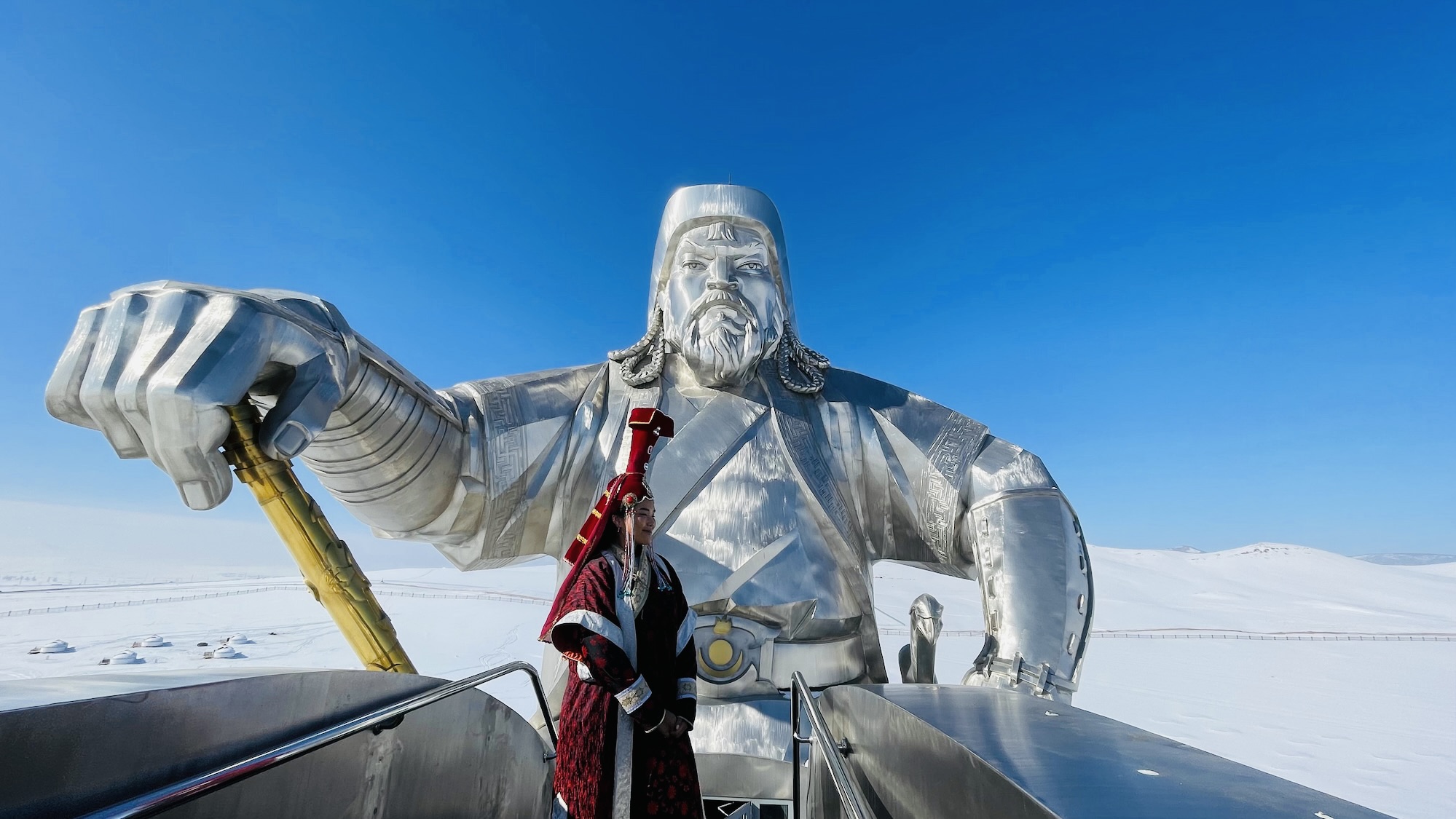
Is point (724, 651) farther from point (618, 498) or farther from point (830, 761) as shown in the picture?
point (830, 761)

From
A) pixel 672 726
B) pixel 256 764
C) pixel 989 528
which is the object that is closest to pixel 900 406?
pixel 989 528

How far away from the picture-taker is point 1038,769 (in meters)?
0.96

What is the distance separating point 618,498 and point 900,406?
2.07 metres

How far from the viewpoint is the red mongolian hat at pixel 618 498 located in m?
2.34

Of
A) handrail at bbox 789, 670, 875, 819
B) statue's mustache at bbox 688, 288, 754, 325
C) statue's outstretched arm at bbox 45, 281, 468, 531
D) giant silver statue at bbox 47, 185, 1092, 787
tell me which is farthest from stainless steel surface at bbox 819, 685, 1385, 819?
statue's mustache at bbox 688, 288, 754, 325

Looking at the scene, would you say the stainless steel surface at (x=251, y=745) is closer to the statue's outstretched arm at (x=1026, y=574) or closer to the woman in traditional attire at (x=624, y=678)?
the woman in traditional attire at (x=624, y=678)

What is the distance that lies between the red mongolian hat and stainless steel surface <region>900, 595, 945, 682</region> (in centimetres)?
171

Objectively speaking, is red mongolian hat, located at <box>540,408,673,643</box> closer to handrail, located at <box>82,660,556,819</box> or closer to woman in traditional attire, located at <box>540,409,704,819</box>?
woman in traditional attire, located at <box>540,409,704,819</box>

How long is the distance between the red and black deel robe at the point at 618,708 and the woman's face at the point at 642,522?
0.13 meters

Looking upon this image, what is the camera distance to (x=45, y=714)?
112cm

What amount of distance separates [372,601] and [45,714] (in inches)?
62.6

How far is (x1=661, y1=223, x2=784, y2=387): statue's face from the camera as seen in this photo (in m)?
3.66

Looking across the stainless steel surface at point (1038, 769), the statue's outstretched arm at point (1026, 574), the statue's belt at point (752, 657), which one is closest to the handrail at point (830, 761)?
the stainless steel surface at point (1038, 769)

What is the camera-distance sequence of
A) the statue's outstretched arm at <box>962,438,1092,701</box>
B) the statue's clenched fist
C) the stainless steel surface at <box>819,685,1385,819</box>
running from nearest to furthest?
the stainless steel surface at <box>819,685,1385,819</box> → the statue's clenched fist → the statue's outstretched arm at <box>962,438,1092,701</box>
